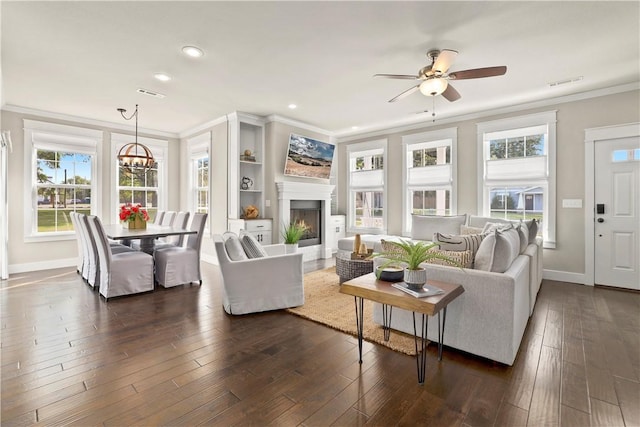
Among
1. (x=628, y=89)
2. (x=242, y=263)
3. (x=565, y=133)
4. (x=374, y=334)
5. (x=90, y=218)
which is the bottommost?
(x=374, y=334)

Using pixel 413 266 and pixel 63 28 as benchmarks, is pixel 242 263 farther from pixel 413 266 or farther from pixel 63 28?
pixel 63 28

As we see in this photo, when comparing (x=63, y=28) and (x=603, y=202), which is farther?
(x=603, y=202)

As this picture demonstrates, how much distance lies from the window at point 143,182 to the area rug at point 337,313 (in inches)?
169

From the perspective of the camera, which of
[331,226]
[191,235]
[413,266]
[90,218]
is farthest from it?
[331,226]

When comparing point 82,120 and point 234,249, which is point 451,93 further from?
point 82,120

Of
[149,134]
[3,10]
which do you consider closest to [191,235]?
[3,10]

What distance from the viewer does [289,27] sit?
9.00ft

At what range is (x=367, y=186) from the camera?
22.4 ft

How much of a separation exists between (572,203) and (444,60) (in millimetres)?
3333

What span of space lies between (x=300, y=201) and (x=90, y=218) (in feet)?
11.4

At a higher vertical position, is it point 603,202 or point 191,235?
point 603,202

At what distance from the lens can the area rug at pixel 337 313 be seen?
8.32 ft

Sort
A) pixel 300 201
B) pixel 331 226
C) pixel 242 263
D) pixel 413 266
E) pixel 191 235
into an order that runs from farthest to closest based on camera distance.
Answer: pixel 331 226 → pixel 300 201 → pixel 191 235 → pixel 242 263 → pixel 413 266

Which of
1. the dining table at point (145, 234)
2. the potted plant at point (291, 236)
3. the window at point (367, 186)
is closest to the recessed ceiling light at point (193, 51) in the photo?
the dining table at point (145, 234)
